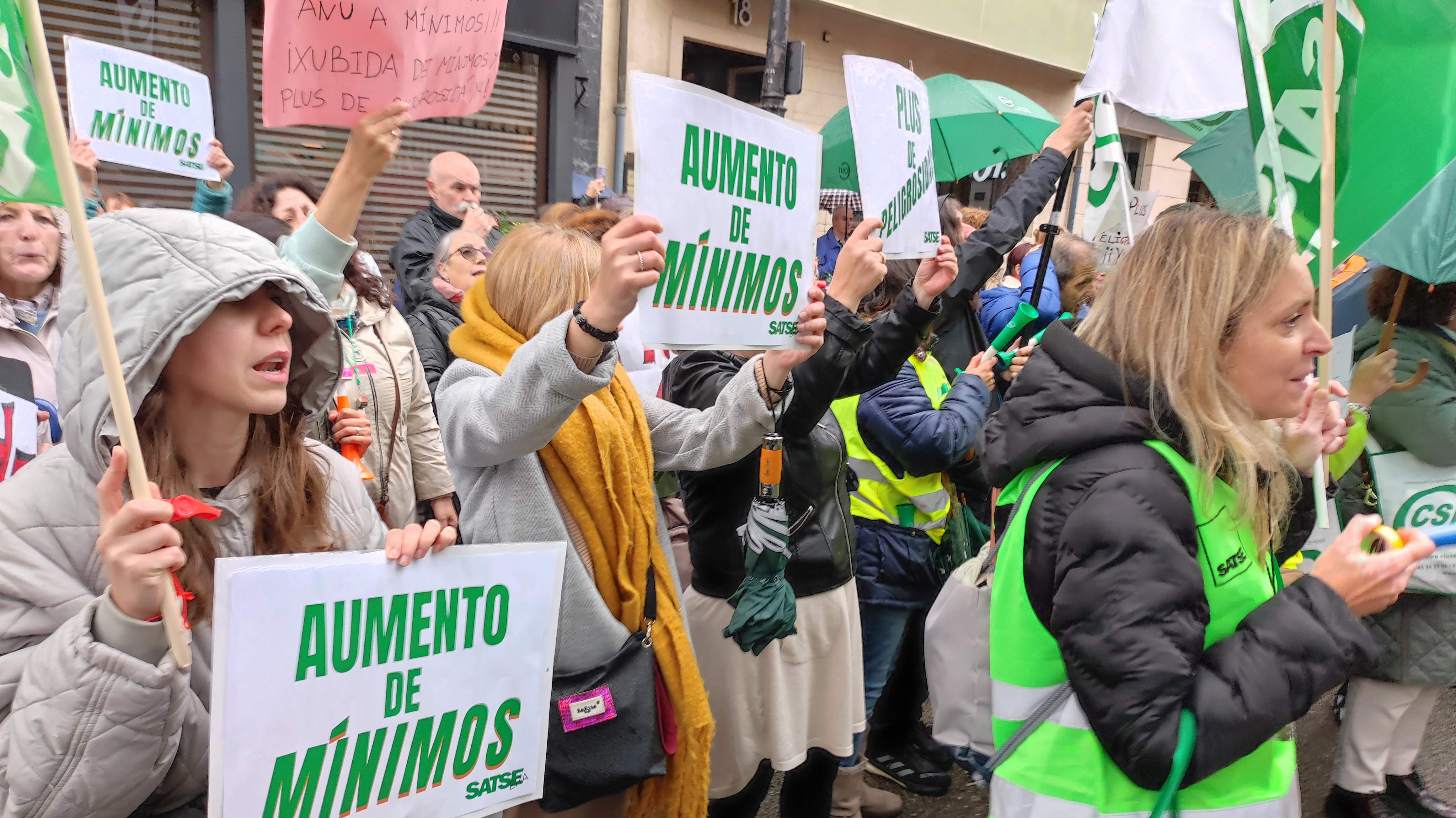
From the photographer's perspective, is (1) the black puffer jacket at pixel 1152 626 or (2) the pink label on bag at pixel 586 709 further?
(2) the pink label on bag at pixel 586 709

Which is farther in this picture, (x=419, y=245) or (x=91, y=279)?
(x=419, y=245)

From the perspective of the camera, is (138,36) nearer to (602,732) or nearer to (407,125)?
(407,125)

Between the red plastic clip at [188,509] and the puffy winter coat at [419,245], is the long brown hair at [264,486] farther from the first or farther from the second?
the puffy winter coat at [419,245]

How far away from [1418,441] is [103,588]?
3534 millimetres

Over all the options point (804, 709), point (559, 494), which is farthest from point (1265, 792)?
point (559, 494)

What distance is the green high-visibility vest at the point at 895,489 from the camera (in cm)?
321

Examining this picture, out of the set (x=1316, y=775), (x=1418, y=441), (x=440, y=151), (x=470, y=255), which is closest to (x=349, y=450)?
(x=470, y=255)

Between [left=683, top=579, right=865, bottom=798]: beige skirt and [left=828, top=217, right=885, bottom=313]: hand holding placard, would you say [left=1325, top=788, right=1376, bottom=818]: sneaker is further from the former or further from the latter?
[left=828, top=217, right=885, bottom=313]: hand holding placard

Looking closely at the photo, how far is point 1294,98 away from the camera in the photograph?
2.24 m

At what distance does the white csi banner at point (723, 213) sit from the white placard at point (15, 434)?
1.72 meters

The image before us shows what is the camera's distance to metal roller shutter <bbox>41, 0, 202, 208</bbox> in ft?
21.9

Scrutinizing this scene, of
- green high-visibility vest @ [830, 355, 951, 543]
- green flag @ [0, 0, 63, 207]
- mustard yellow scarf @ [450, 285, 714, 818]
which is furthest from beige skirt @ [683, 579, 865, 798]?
green flag @ [0, 0, 63, 207]

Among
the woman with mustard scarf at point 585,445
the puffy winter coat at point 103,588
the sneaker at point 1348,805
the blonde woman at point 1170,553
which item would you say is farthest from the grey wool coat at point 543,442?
the sneaker at point 1348,805

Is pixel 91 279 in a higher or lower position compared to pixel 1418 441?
higher
